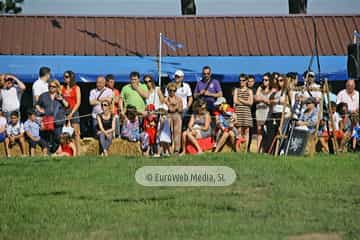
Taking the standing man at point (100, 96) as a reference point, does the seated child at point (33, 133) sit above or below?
below

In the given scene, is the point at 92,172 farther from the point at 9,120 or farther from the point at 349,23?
the point at 349,23

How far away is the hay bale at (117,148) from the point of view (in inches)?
691

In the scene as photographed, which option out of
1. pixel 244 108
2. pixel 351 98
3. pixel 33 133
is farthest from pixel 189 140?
pixel 351 98

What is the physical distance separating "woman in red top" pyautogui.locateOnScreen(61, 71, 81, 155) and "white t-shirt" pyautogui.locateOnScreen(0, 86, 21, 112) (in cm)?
98

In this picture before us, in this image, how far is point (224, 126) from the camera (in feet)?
58.8

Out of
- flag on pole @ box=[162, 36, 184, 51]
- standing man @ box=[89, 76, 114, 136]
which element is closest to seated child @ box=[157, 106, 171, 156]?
standing man @ box=[89, 76, 114, 136]

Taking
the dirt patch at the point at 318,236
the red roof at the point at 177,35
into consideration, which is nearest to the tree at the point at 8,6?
the red roof at the point at 177,35

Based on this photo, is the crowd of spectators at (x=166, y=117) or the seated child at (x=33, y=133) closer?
the crowd of spectators at (x=166, y=117)

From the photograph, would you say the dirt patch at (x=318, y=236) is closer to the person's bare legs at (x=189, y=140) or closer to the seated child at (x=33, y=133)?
the person's bare legs at (x=189, y=140)

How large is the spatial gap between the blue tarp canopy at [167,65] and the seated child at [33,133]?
4699mm

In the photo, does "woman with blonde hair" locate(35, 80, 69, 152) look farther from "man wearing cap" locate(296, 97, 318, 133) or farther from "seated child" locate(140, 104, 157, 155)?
"man wearing cap" locate(296, 97, 318, 133)

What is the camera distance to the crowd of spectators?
57.9 feet

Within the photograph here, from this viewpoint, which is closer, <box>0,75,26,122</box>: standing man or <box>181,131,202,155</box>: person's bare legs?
<box>181,131,202,155</box>: person's bare legs

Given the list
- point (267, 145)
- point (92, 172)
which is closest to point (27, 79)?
point (267, 145)
